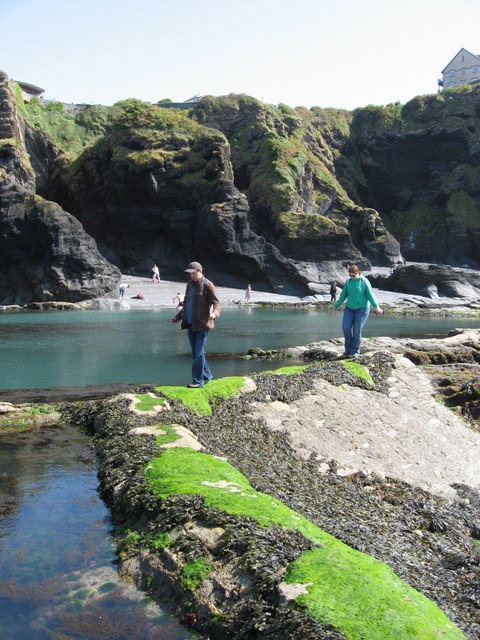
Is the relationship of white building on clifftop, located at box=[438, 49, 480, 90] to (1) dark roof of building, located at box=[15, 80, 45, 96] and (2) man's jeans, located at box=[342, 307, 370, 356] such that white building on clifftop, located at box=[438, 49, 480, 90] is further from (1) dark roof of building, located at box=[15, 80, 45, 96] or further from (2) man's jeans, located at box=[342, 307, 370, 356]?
(2) man's jeans, located at box=[342, 307, 370, 356]

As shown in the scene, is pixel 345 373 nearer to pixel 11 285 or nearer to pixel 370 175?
pixel 11 285

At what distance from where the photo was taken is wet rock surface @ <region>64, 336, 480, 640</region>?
4.90 meters

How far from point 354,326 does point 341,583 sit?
35.8ft

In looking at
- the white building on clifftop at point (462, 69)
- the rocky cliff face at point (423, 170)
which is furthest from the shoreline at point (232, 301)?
the white building on clifftop at point (462, 69)

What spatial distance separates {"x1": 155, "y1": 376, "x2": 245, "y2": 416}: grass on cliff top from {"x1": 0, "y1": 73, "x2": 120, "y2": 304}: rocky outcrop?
54101mm

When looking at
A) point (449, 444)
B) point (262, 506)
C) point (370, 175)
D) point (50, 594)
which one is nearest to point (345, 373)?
point (449, 444)

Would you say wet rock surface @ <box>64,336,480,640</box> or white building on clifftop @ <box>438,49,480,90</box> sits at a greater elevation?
white building on clifftop @ <box>438,49,480,90</box>

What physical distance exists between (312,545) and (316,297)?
225 ft

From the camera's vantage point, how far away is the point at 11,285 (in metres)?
66.2

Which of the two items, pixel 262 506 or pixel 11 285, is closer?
pixel 262 506

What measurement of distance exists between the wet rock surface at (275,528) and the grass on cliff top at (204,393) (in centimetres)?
25

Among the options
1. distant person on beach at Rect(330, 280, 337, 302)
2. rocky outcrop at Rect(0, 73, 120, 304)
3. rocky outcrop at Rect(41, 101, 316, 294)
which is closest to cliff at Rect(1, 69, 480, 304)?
rocky outcrop at Rect(41, 101, 316, 294)

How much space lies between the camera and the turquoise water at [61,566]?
471 cm

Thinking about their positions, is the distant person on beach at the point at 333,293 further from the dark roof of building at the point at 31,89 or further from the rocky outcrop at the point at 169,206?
the dark roof of building at the point at 31,89
